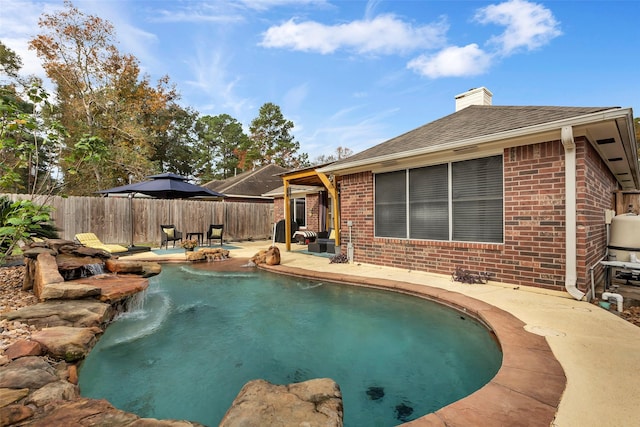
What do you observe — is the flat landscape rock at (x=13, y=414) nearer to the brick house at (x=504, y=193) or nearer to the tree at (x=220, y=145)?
the brick house at (x=504, y=193)

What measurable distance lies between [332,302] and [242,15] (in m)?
8.77

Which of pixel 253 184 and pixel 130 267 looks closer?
pixel 130 267

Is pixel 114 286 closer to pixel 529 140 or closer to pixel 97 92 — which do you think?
pixel 529 140

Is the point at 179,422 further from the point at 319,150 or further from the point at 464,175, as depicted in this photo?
the point at 319,150

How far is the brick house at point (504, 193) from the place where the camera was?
4.18 m

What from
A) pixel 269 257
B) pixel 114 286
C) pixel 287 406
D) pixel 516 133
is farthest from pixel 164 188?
pixel 516 133

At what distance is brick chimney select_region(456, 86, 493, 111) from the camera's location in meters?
8.10


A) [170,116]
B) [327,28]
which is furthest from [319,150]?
[327,28]

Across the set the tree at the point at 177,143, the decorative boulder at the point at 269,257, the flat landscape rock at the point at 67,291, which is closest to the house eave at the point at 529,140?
the decorative boulder at the point at 269,257

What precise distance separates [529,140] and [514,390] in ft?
13.4

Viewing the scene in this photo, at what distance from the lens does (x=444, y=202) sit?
5.64 meters

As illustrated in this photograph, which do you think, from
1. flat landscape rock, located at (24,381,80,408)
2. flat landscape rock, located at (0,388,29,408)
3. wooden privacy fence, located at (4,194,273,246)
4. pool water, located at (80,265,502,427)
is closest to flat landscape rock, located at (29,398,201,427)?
flat landscape rock, located at (24,381,80,408)

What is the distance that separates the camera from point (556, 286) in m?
4.34

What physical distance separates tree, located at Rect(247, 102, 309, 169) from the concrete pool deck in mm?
28143
